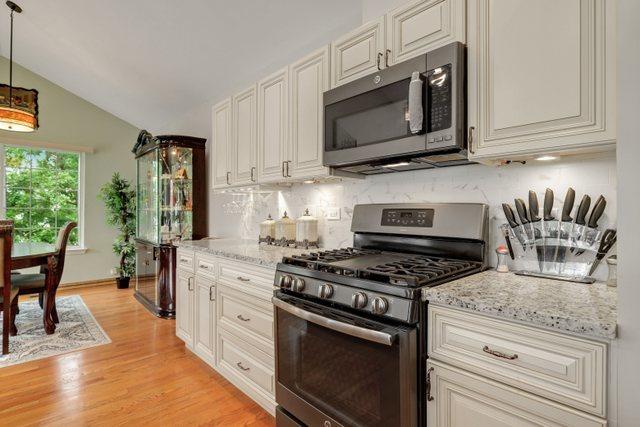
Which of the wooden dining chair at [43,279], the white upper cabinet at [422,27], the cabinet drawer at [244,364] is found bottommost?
the cabinet drawer at [244,364]

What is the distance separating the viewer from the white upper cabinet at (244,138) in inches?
104

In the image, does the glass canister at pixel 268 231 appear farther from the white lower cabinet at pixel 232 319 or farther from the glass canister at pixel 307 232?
the white lower cabinet at pixel 232 319

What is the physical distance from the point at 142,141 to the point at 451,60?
4361mm

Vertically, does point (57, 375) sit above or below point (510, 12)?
below

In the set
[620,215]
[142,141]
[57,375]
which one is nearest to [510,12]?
[620,215]

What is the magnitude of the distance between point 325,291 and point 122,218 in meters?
4.97

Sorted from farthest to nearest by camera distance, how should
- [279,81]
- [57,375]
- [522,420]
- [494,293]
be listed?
[57,375], [279,81], [494,293], [522,420]

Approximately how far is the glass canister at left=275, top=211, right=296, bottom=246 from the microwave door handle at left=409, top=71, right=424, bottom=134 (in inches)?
55.7

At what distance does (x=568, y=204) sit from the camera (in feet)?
4.54

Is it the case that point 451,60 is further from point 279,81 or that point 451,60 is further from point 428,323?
point 279,81

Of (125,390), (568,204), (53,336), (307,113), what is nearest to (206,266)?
(125,390)

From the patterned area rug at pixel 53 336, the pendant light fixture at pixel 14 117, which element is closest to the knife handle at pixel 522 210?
the patterned area rug at pixel 53 336

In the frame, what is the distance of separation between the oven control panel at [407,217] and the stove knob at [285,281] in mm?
654

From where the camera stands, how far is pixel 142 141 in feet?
15.1
